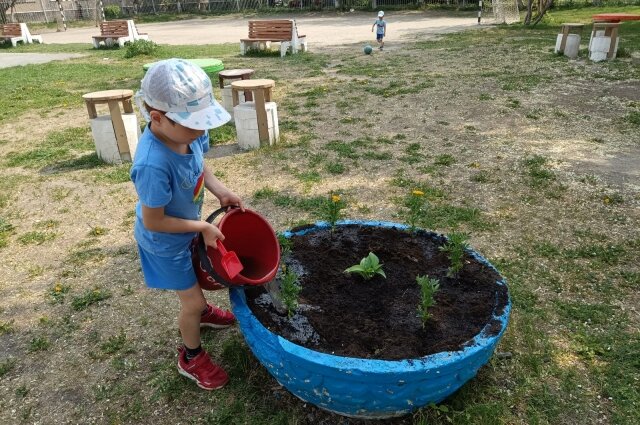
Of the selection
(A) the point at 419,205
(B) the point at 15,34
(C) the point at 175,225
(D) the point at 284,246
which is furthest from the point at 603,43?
(B) the point at 15,34

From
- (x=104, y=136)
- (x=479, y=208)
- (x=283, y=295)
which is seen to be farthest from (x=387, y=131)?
(x=283, y=295)

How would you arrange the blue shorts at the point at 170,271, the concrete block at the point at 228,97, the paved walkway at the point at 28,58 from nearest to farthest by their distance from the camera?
the blue shorts at the point at 170,271 → the concrete block at the point at 228,97 → the paved walkway at the point at 28,58

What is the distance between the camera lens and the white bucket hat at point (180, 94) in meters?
1.69

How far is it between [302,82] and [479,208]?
5.77 meters

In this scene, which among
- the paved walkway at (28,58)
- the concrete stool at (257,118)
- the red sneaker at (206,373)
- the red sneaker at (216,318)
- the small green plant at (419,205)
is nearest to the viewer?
the red sneaker at (206,373)

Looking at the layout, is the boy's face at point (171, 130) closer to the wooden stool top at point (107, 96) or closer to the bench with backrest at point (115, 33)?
the wooden stool top at point (107, 96)

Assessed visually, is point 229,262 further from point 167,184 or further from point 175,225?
point 167,184

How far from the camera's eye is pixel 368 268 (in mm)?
2396

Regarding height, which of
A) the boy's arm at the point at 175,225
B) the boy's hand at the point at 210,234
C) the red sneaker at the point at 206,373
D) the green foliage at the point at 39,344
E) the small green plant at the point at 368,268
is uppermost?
the boy's arm at the point at 175,225

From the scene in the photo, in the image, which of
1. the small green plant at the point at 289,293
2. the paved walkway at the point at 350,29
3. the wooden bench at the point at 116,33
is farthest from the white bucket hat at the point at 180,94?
the wooden bench at the point at 116,33

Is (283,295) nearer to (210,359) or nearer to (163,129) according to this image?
(210,359)

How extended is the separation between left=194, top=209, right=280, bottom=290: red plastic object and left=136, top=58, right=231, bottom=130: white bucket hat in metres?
0.51

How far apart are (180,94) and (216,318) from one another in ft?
4.55

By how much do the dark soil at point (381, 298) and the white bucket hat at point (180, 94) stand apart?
0.91 metres
